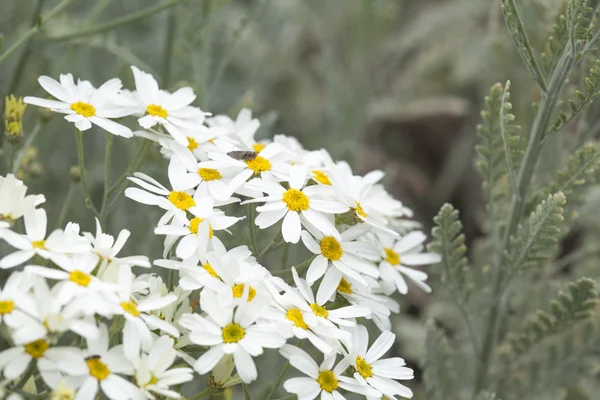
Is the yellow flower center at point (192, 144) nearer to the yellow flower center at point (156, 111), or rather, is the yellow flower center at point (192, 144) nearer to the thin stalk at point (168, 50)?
the yellow flower center at point (156, 111)

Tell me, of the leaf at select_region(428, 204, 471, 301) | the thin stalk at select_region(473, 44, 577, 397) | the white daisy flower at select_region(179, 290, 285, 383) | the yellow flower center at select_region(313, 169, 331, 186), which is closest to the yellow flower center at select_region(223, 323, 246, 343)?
the white daisy flower at select_region(179, 290, 285, 383)

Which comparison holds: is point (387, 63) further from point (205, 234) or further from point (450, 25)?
point (205, 234)

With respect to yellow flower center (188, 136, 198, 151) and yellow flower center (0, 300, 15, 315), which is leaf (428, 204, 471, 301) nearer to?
yellow flower center (188, 136, 198, 151)

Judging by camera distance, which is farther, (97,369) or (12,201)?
(12,201)

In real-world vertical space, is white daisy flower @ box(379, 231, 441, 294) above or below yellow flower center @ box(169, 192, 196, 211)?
above

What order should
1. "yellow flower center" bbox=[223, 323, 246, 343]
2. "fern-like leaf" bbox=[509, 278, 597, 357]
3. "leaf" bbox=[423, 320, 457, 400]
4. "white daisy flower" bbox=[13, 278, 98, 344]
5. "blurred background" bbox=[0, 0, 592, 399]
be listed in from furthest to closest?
"blurred background" bbox=[0, 0, 592, 399], "leaf" bbox=[423, 320, 457, 400], "fern-like leaf" bbox=[509, 278, 597, 357], "yellow flower center" bbox=[223, 323, 246, 343], "white daisy flower" bbox=[13, 278, 98, 344]

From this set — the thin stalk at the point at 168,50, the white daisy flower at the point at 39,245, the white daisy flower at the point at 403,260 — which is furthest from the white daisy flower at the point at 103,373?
the thin stalk at the point at 168,50

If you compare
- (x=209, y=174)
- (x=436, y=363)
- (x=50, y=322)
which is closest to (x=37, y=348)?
(x=50, y=322)

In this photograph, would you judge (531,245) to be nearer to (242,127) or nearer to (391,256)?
(391,256)
